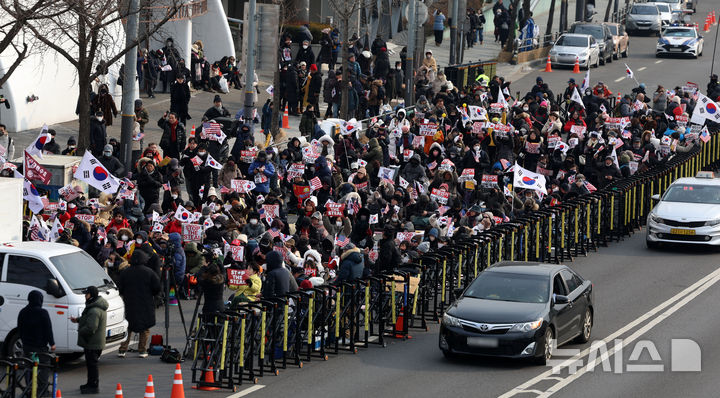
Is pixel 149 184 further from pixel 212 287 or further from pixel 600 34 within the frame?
pixel 600 34

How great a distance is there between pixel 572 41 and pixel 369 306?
116ft

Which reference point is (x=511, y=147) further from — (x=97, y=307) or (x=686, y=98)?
(x=97, y=307)

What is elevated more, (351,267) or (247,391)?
(351,267)

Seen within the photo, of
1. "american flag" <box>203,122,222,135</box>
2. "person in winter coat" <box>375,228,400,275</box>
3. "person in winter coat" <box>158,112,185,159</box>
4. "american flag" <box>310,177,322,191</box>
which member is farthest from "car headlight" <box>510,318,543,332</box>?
"person in winter coat" <box>158,112,185,159</box>

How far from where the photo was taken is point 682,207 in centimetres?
2639

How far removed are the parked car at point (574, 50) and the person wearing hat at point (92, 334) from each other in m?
37.5

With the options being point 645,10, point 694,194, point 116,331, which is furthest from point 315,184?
point 645,10

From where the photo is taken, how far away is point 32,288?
55.6 ft

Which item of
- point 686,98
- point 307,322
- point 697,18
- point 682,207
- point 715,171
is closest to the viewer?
point 307,322

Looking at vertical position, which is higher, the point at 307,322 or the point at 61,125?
the point at 61,125

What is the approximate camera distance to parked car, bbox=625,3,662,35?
212ft

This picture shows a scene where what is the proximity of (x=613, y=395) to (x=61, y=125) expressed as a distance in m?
22.5

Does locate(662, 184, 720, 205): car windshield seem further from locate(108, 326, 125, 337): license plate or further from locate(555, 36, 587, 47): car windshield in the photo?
locate(555, 36, 587, 47): car windshield

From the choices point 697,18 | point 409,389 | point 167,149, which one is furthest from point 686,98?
point 697,18
